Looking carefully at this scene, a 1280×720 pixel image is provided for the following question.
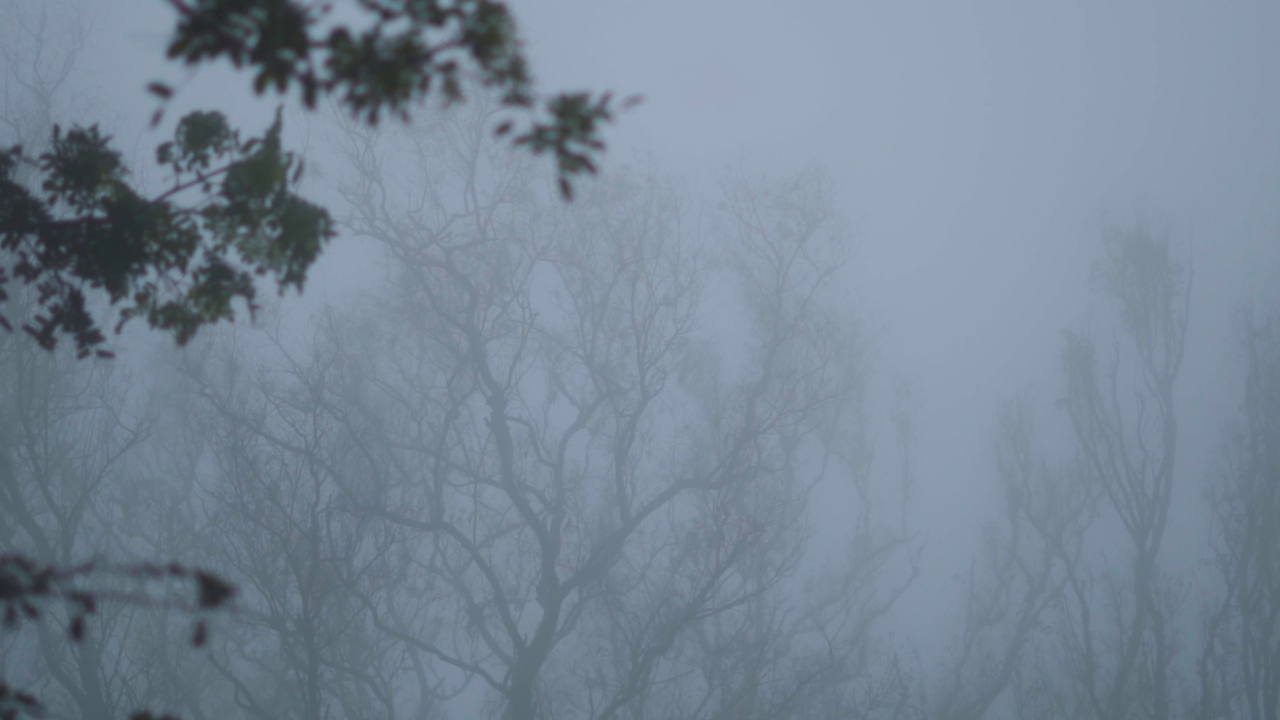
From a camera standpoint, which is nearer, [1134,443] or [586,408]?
[586,408]

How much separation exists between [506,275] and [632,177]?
2936 millimetres

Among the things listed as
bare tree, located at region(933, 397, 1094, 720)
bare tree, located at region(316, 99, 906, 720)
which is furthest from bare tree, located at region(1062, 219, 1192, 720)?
bare tree, located at region(316, 99, 906, 720)

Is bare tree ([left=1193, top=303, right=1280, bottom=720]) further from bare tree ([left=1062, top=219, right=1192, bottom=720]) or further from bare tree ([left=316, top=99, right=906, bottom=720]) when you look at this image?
bare tree ([left=316, top=99, right=906, bottom=720])

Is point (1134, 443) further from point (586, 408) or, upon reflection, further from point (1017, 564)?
point (586, 408)

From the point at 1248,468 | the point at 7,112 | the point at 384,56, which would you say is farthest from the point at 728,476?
the point at 1248,468

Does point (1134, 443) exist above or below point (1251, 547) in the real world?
above

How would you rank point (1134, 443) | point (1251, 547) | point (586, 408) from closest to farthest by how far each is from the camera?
1. point (586, 408)
2. point (1251, 547)
3. point (1134, 443)

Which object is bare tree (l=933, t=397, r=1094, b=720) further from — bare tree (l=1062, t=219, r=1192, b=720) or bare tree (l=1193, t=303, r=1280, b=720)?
bare tree (l=1193, t=303, r=1280, b=720)

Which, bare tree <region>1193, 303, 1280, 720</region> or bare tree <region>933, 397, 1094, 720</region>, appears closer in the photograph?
bare tree <region>1193, 303, 1280, 720</region>

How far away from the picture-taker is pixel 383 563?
929 centimetres

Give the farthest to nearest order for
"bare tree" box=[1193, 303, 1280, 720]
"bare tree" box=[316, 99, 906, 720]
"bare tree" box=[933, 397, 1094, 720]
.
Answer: "bare tree" box=[933, 397, 1094, 720]
"bare tree" box=[1193, 303, 1280, 720]
"bare tree" box=[316, 99, 906, 720]

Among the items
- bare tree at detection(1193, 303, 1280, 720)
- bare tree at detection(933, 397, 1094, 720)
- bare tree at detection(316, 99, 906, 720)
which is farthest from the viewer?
bare tree at detection(933, 397, 1094, 720)

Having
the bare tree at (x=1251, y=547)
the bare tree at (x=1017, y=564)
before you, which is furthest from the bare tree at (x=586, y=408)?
the bare tree at (x=1251, y=547)

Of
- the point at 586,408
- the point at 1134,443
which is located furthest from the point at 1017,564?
the point at 586,408
